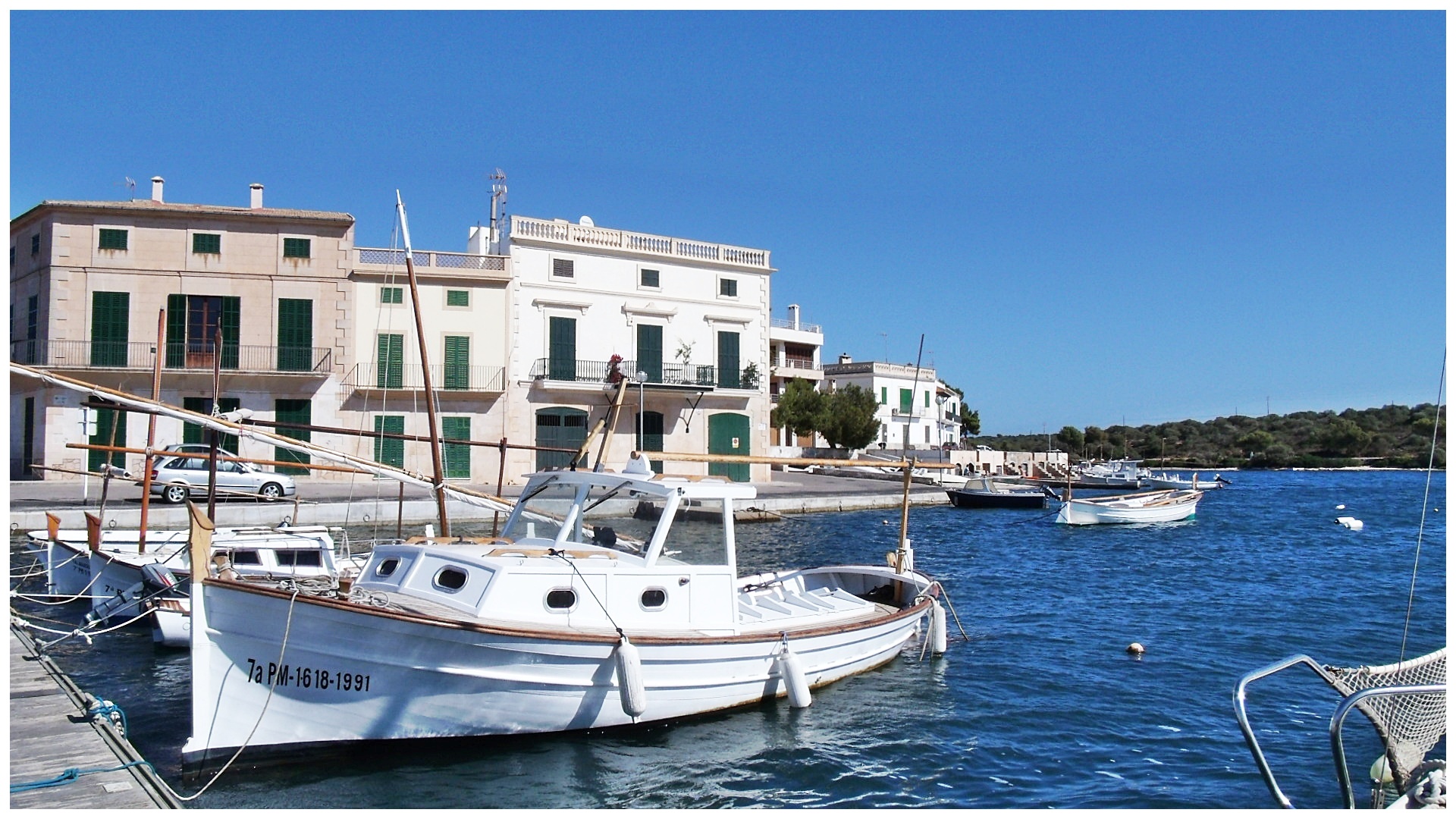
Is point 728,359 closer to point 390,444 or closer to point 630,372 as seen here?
point 630,372

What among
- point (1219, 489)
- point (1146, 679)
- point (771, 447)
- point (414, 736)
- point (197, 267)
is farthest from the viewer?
point (1219, 489)

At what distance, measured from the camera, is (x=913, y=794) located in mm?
9570

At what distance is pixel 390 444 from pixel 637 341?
9.92 meters

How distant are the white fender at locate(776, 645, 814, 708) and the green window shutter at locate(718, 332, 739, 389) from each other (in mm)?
31273

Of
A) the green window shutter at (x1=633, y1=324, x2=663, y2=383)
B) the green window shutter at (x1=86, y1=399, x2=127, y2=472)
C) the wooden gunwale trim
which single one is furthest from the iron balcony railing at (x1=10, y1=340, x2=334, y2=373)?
the wooden gunwale trim

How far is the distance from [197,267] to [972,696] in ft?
101

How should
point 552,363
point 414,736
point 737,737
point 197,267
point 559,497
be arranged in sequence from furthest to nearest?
1. point 552,363
2. point 197,267
3. point 559,497
4. point 737,737
5. point 414,736

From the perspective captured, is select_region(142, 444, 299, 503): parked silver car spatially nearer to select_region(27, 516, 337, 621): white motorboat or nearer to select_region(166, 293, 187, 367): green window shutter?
select_region(166, 293, 187, 367): green window shutter

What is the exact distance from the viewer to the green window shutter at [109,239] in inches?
1339

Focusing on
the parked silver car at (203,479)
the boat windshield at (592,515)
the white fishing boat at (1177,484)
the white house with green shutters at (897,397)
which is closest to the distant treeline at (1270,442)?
the white house with green shutters at (897,397)

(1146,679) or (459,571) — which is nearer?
(459,571)

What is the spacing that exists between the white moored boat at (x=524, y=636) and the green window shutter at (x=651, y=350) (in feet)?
91.8

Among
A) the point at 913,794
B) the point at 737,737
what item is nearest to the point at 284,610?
the point at 737,737

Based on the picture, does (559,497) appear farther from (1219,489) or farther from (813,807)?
(1219,489)
